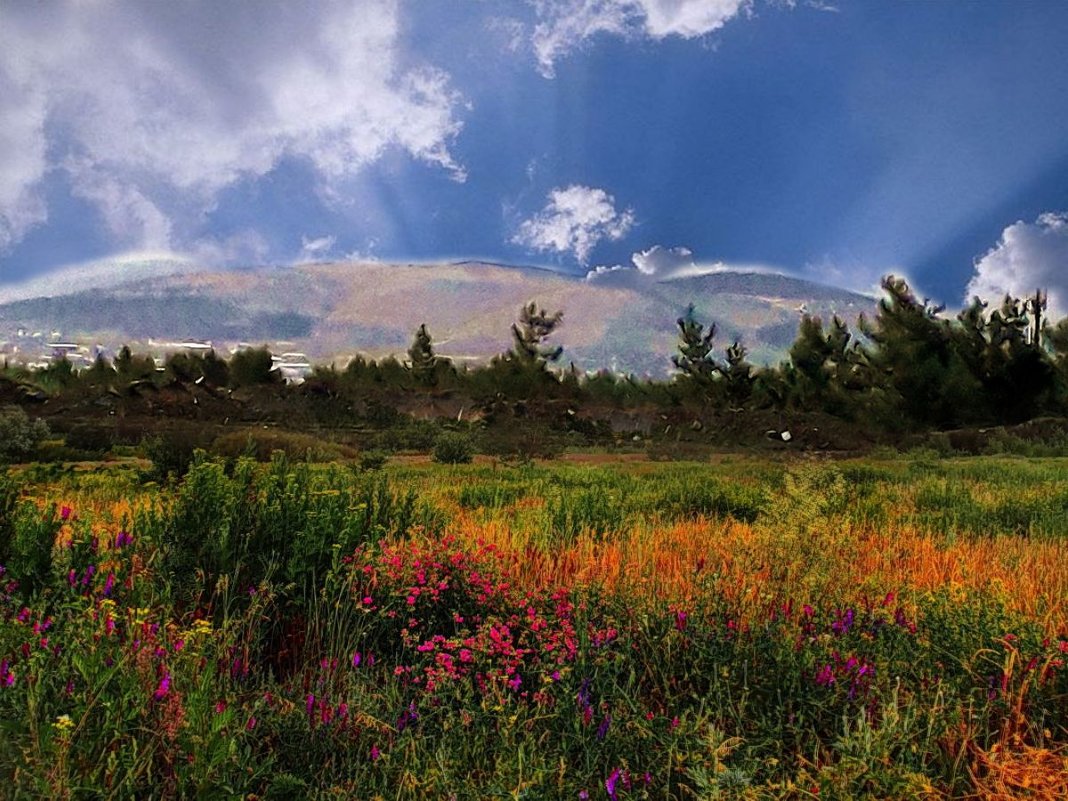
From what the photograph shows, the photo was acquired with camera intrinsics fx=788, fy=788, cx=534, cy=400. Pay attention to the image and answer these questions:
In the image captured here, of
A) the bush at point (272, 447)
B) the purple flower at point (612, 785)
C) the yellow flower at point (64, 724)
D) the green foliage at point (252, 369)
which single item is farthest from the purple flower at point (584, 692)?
the green foliage at point (252, 369)

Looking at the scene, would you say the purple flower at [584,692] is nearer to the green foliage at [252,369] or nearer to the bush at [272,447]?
the bush at [272,447]

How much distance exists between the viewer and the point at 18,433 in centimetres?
1716

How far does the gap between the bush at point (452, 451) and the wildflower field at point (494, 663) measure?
1447 centimetres

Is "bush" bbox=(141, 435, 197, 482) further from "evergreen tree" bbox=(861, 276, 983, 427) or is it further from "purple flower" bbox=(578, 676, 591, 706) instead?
"evergreen tree" bbox=(861, 276, 983, 427)

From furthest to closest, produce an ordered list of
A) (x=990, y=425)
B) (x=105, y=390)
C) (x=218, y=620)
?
1. (x=990, y=425)
2. (x=105, y=390)
3. (x=218, y=620)

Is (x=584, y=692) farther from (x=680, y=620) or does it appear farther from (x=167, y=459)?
(x=167, y=459)

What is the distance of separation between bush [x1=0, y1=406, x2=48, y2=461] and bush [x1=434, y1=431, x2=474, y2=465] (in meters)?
9.55

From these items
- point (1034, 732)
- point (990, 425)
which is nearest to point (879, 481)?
point (1034, 732)

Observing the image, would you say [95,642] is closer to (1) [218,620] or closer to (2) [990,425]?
(1) [218,620]

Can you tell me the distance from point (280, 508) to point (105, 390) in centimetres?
2799

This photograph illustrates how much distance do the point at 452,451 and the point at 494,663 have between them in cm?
1805

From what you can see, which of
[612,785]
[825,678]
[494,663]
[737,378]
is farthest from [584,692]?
[737,378]

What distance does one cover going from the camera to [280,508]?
5840 millimetres

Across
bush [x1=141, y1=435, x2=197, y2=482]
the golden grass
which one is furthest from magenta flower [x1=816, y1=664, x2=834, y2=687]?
bush [x1=141, y1=435, x2=197, y2=482]
